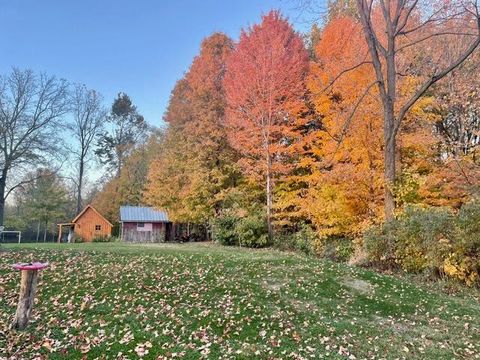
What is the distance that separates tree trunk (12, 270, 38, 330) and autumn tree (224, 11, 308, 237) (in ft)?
41.8

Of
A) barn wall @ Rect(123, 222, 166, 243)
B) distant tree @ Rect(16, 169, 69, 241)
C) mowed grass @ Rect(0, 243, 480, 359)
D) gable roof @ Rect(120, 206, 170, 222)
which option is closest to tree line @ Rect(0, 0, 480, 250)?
gable roof @ Rect(120, 206, 170, 222)

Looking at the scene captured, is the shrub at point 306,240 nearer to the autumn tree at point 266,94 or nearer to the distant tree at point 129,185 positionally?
the autumn tree at point 266,94

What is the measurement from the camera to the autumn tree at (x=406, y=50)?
11.1m

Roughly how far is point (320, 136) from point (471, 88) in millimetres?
5882

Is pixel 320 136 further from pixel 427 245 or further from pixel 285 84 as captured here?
pixel 427 245

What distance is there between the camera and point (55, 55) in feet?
59.6

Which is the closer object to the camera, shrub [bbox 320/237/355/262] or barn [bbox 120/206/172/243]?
shrub [bbox 320/237/355/262]

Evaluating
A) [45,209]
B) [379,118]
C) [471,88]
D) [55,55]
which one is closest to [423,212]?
[379,118]

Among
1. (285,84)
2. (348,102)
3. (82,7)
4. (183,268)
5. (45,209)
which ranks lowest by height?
(183,268)

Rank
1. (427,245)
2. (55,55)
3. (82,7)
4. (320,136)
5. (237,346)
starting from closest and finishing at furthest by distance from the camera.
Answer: (237,346), (427,245), (82,7), (320,136), (55,55)

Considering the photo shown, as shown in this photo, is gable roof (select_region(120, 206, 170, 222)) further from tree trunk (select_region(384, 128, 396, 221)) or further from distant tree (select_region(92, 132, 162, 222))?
tree trunk (select_region(384, 128, 396, 221))

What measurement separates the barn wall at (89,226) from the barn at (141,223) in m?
3.16

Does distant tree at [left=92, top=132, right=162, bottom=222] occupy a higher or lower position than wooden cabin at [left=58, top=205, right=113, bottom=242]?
higher

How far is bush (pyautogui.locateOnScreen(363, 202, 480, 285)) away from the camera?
27.2ft
